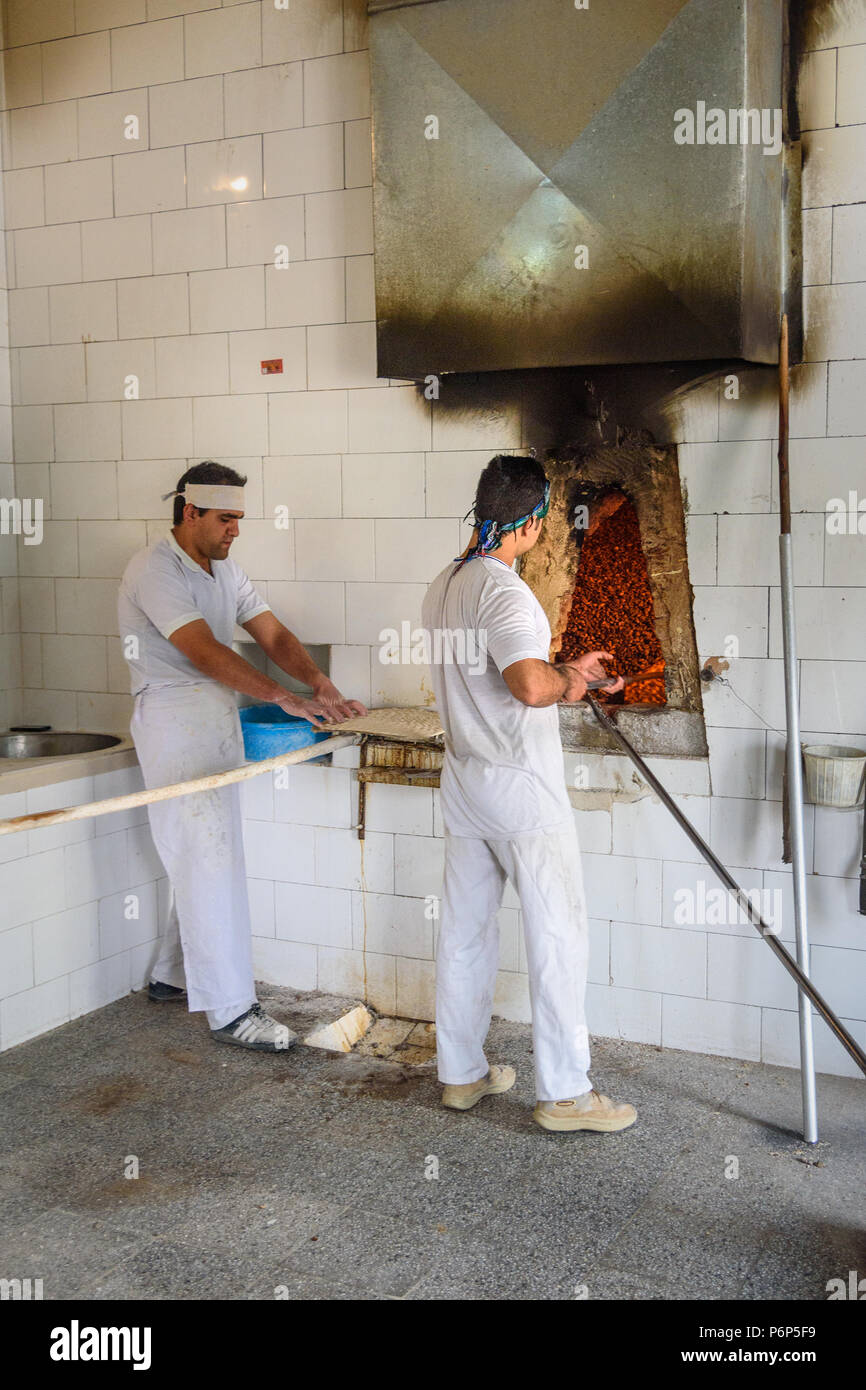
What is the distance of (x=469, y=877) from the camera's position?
9.84ft

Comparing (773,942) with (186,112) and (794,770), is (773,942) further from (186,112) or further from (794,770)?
(186,112)

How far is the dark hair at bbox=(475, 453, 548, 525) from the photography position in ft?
9.22

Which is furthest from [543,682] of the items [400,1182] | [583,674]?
[400,1182]

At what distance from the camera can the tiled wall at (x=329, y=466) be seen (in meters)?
3.17

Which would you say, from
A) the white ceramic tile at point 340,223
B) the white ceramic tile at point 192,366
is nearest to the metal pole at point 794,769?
the white ceramic tile at point 340,223

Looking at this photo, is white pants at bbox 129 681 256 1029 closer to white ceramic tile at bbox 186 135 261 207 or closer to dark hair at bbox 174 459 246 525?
dark hair at bbox 174 459 246 525

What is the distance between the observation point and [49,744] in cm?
427

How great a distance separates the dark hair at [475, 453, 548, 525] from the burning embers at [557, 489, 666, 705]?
0.65m

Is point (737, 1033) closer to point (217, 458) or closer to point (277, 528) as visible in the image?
point (277, 528)

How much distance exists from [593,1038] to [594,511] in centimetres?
156

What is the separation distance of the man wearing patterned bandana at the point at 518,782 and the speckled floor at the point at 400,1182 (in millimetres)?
232

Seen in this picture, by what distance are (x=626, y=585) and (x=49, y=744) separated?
7.07 feet
